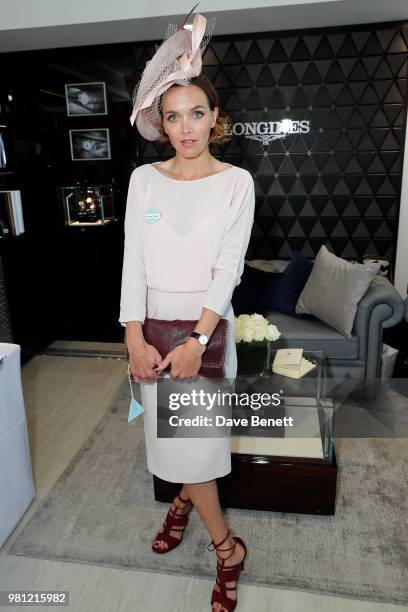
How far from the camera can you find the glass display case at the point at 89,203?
4.41m

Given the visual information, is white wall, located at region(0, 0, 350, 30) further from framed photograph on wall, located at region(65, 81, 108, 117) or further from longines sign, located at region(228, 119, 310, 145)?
longines sign, located at region(228, 119, 310, 145)

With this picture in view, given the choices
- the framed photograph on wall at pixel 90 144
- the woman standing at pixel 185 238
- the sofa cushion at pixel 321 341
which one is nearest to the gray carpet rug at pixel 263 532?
the woman standing at pixel 185 238

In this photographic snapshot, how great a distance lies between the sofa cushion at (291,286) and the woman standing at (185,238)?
1.94m

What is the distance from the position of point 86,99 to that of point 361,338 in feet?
10.0

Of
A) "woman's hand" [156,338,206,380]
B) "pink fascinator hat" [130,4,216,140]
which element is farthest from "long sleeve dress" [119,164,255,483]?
"pink fascinator hat" [130,4,216,140]

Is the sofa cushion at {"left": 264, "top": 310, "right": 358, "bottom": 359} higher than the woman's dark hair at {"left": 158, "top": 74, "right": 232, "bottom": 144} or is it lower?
lower

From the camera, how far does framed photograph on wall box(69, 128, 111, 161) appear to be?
14.4 feet

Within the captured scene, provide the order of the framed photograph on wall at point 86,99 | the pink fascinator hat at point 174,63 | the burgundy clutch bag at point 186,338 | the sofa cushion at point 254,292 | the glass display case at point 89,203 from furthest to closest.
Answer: the glass display case at point 89,203 → the framed photograph on wall at point 86,99 → the sofa cushion at point 254,292 → the burgundy clutch bag at point 186,338 → the pink fascinator hat at point 174,63

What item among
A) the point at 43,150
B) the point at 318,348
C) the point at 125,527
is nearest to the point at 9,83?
the point at 43,150

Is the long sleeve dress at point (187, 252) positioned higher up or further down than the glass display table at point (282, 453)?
higher up

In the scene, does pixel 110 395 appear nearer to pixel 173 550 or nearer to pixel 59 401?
pixel 59 401

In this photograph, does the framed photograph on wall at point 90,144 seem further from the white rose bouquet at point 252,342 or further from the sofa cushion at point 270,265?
the white rose bouquet at point 252,342

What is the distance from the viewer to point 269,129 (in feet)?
13.5

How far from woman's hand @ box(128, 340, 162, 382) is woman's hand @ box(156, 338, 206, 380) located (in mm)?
63
